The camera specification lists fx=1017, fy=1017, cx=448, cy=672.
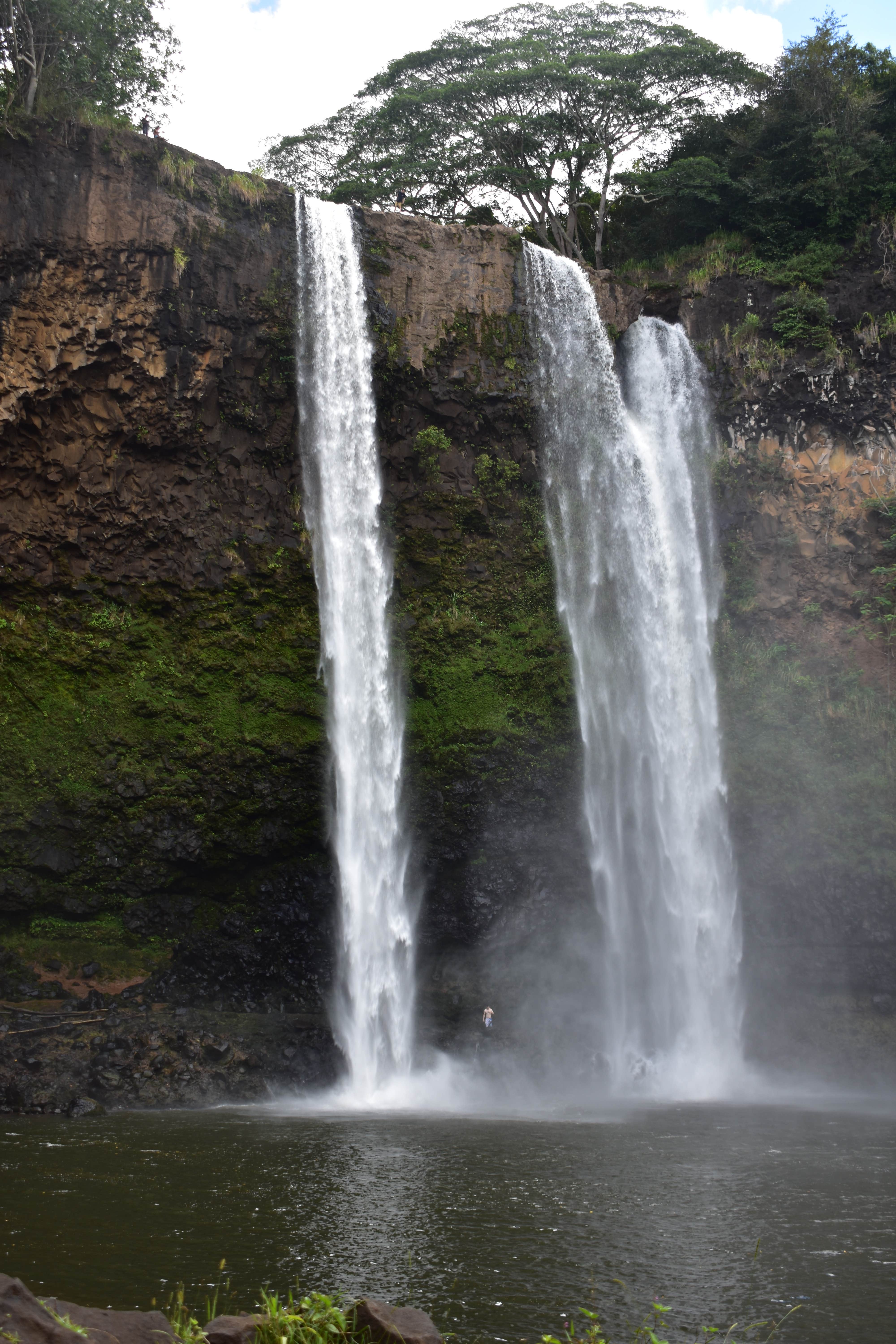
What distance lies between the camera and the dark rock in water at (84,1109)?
1325cm

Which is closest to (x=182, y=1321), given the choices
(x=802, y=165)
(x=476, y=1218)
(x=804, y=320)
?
(x=476, y=1218)

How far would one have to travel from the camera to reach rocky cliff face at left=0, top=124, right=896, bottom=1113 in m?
16.6

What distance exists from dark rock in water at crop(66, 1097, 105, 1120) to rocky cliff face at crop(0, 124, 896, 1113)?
8.06 feet

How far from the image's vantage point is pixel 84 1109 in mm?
13320

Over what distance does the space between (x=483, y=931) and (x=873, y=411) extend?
14080mm

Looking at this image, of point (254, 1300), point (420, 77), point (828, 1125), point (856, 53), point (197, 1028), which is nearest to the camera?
point (254, 1300)

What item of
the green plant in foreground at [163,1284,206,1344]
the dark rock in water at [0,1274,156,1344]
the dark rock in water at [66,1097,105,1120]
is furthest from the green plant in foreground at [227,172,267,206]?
the dark rock in water at [0,1274,156,1344]

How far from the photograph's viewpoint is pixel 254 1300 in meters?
6.35

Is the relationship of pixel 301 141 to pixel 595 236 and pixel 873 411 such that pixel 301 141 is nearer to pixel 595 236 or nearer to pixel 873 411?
pixel 595 236

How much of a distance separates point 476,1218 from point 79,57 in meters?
20.4

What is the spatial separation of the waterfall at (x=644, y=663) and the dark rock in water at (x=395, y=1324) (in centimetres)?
1276

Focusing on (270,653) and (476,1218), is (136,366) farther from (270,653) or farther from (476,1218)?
(476,1218)

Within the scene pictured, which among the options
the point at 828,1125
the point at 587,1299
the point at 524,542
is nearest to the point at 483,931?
the point at 828,1125

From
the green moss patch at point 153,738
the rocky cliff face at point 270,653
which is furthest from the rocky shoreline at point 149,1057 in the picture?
the green moss patch at point 153,738
